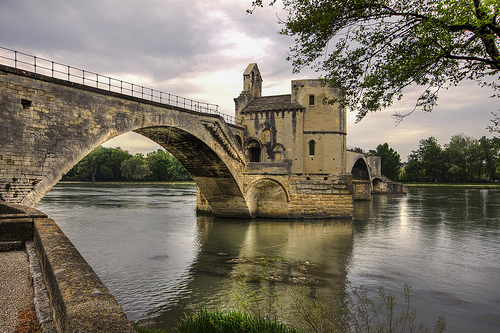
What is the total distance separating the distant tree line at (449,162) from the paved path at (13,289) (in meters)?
75.1

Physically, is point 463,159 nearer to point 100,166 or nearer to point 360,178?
point 360,178

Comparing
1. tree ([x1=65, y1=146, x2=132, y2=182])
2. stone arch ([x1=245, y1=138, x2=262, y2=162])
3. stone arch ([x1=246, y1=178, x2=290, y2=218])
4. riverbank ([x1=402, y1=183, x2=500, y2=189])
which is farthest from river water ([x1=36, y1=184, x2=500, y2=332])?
tree ([x1=65, y1=146, x2=132, y2=182])

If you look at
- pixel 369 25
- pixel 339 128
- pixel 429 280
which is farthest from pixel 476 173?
pixel 369 25

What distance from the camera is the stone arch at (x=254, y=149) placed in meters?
29.5

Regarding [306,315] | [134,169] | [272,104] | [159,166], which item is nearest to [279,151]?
[272,104]

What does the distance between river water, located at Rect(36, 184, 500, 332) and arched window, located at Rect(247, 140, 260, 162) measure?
316 inches

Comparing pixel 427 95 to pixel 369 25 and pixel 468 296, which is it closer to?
pixel 369 25

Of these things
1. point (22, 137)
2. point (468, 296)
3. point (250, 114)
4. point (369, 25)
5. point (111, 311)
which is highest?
point (250, 114)

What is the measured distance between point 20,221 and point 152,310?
4.07 meters

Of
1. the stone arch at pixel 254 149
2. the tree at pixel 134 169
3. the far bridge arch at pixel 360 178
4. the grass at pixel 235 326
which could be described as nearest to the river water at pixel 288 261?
the grass at pixel 235 326

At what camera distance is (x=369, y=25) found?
7.03 m

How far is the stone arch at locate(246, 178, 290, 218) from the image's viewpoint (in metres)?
23.0

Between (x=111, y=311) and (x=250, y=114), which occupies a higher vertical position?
(x=250, y=114)

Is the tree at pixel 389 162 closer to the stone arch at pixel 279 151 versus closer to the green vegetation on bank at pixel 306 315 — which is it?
the stone arch at pixel 279 151
